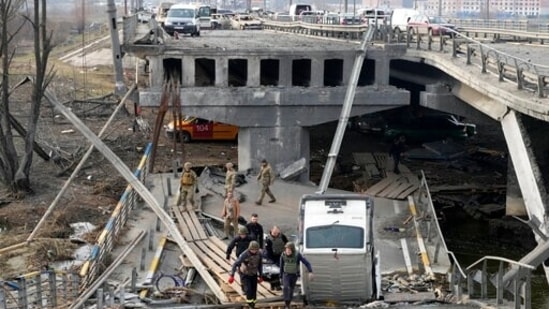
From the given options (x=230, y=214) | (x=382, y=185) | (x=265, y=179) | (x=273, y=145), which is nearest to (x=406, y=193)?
(x=382, y=185)

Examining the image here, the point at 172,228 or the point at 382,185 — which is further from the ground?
the point at 172,228

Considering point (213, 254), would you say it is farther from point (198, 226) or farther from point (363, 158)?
point (363, 158)

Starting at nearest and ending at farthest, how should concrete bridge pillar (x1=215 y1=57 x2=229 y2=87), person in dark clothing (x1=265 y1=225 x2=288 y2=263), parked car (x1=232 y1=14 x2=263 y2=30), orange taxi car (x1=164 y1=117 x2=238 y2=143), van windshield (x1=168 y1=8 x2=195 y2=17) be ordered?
1. person in dark clothing (x1=265 y1=225 x2=288 y2=263)
2. concrete bridge pillar (x1=215 y1=57 x2=229 y2=87)
3. orange taxi car (x1=164 y1=117 x2=238 y2=143)
4. van windshield (x1=168 y1=8 x2=195 y2=17)
5. parked car (x1=232 y1=14 x2=263 y2=30)

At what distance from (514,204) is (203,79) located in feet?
43.7

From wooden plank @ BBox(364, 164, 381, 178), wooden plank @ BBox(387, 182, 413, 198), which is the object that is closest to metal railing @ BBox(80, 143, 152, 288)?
wooden plank @ BBox(387, 182, 413, 198)

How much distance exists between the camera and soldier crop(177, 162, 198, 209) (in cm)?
2548

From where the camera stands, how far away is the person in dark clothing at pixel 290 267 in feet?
55.6

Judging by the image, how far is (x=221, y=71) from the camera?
32.3m

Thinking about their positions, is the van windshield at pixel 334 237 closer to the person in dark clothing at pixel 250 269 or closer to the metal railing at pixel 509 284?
the person in dark clothing at pixel 250 269

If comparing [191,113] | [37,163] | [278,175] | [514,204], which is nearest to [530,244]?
[514,204]

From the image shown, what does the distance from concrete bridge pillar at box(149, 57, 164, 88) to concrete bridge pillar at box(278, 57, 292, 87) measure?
420cm

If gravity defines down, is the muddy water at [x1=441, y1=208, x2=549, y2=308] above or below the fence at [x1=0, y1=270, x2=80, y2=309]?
below

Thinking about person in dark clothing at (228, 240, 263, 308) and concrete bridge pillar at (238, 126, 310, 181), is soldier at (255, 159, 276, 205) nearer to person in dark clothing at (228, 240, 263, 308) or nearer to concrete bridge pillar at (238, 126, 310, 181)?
concrete bridge pillar at (238, 126, 310, 181)

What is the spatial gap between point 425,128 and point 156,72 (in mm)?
15431
